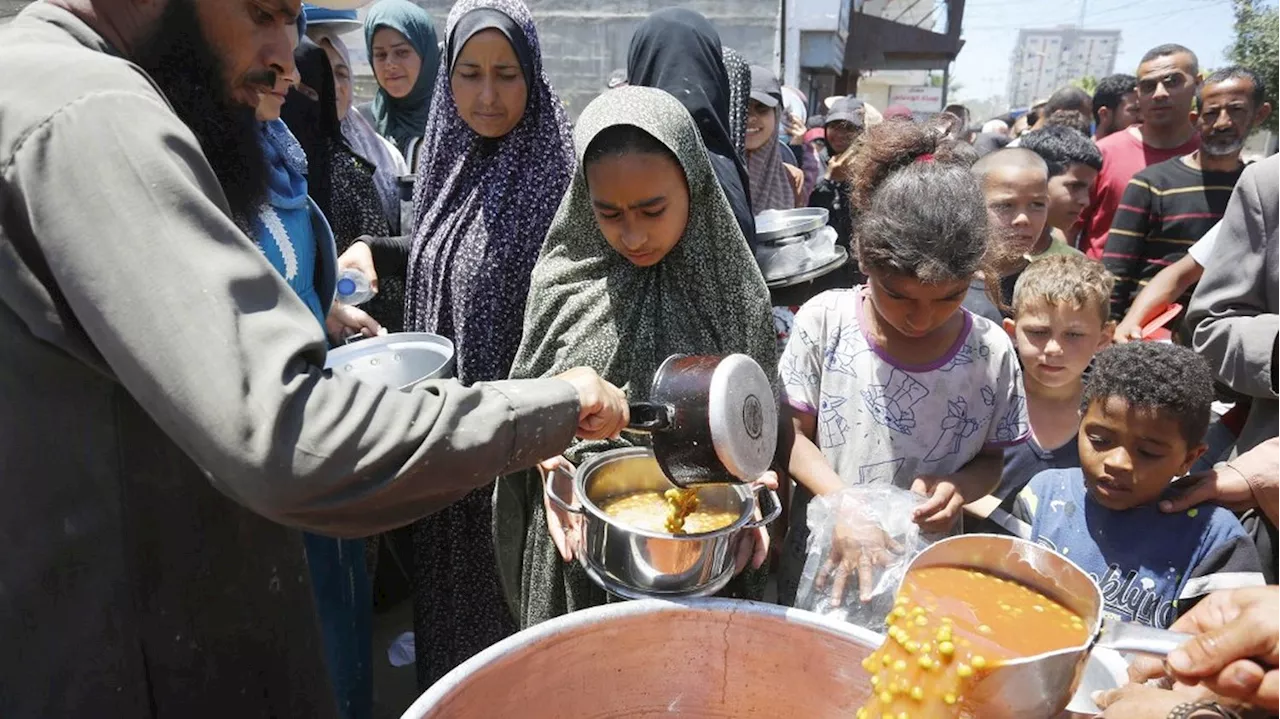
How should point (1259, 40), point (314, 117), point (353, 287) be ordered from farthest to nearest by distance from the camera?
point (1259, 40) → point (314, 117) → point (353, 287)

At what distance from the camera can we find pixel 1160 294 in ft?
9.64

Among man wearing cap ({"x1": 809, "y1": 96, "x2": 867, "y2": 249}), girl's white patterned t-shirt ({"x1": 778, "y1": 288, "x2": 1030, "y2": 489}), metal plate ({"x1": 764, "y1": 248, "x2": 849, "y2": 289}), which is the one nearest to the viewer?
girl's white patterned t-shirt ({"x1": 778, "y1": 288, "x2": 1030, "y2": 489})

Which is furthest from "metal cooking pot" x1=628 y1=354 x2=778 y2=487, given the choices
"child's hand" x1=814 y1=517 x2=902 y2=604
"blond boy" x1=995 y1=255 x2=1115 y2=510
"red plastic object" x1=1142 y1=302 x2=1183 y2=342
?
"red plastic object" x1=1142 y1=302 x2=1183 y2=342

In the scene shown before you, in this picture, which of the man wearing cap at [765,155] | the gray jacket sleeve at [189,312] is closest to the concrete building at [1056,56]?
the man wearing cap at [765,155]

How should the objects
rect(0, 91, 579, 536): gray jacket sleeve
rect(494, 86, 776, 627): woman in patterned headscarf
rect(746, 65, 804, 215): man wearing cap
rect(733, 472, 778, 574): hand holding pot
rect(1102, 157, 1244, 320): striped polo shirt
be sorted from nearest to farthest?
rect(0, 91, 579, 536): gray jacket sleeve
rect(733, 472, 778, 574): hand holding pot
rect(494, 86, 776, 627): woman in patterned headscarf
rect(1102, 157, 1244, 320): striped polo shirt
rect(746, 65, 804, 215): man wearing cap

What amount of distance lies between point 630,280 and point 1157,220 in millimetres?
2973

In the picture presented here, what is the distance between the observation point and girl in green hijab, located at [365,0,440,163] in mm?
3600

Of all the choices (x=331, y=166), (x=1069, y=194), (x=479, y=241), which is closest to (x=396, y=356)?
(x=479, y=241)

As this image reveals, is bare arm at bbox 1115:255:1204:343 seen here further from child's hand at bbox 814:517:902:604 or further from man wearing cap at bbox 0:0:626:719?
man wearing cap at bbox 0:0:626:719

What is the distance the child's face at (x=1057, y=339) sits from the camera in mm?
2357

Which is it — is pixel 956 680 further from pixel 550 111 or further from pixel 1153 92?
pixel 1153 92

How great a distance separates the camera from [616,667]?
1309 mm

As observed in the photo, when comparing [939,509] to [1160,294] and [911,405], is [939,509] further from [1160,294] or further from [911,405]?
[1160,294]

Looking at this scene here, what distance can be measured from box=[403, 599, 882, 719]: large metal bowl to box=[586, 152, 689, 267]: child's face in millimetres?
795
